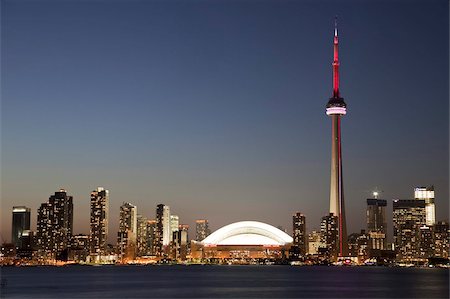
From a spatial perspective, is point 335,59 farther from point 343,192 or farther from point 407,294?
point 407,294

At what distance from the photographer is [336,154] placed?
6880 inches

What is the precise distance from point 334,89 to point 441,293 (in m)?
106

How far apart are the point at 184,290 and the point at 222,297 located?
14.6 meters

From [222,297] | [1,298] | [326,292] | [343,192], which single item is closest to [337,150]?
[343,192]

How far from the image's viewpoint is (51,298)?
7994 cm

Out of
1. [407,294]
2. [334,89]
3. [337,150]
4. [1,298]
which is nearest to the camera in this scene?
[1,298]

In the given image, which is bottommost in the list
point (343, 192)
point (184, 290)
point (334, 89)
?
point (184, 290)

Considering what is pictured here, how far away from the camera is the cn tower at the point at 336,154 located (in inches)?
6855

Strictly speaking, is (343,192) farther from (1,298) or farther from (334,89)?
(1,298)

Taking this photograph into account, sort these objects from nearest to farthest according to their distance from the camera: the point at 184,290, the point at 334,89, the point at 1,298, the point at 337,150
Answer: the point at 1,298 → the point at 184,290 → the point at 337,150 → the point at 334,89

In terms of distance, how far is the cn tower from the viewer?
174 m

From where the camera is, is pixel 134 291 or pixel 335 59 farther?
pixel 335 59

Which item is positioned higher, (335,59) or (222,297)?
(335,59)

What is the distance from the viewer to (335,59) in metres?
181
